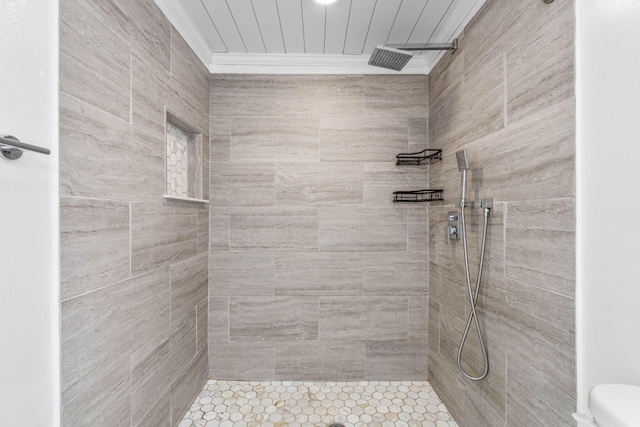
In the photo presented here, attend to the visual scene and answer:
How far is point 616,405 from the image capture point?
69 cm

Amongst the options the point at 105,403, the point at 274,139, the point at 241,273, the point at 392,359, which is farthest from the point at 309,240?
the point at 105,403

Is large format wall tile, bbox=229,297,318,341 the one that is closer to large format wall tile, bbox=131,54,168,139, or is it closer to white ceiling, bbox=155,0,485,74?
large format wall tile, bbox=131,54,168,139

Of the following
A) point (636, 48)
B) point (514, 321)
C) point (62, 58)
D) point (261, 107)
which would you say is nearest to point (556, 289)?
point (514, 321)

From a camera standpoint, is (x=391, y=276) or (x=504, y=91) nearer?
(x=504, y=91)

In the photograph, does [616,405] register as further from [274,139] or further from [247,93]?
[247,93]

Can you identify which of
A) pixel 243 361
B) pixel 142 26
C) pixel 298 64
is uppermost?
pixel 298 64

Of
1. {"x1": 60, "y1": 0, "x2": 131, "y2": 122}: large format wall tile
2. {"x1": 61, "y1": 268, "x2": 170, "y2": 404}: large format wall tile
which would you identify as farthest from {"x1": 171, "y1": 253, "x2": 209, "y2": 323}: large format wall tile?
{"x1": 60, "y1": 0, "x2": 131, "y2": 122}: large format wall tile

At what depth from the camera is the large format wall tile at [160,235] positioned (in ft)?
4.37

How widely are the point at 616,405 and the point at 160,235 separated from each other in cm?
169

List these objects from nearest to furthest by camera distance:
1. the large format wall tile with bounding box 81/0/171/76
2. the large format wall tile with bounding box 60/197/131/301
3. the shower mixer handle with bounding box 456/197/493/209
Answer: the large format wall tile with bounding box 60/197/131/301
the large format wall tile with bounding box 81/0/171/76
the shower mixer handle with bounding box 456/197/493/209

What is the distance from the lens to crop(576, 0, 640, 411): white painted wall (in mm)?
801

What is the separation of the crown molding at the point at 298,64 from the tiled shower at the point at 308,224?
0.20ft

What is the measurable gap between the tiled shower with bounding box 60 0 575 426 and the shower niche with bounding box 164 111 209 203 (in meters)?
0.08

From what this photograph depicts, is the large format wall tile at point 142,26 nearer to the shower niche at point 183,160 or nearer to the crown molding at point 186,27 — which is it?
the crown molding at point 186,27
